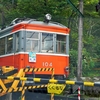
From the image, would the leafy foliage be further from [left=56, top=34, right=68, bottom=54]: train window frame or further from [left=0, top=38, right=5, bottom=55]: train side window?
[left=0, top=38, right=5, bottom=55]: train side window

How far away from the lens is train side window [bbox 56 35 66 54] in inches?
483

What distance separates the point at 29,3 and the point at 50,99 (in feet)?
31.6

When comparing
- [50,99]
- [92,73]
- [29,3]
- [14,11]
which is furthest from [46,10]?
[50,99]

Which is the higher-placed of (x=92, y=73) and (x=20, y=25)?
(x=20, y=25)

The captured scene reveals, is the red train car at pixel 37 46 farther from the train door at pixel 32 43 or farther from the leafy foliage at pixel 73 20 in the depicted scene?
the leafy foliage at pixel 73 20

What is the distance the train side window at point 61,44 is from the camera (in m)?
12.3

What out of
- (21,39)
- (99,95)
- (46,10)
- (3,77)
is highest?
(46,10)

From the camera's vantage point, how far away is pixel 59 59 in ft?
40.1

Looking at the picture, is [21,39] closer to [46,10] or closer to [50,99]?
[50,99]

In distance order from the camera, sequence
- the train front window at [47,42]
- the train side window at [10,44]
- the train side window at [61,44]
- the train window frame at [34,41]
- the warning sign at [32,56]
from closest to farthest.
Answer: the warning sign at [32,56] < the train window frame at [34,41] < the train front window at [47,42] < the train side window at [61,44] < the train side window at [10,44]

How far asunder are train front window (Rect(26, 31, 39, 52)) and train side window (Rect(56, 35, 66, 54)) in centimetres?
104

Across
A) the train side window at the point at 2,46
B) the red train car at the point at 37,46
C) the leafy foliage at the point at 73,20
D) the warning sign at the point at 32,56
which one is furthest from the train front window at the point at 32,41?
Result: the leafy foliage at the point at 73,20

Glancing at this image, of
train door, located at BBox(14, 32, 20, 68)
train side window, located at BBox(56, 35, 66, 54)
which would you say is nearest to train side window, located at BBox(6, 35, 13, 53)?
train door, located at BBox(14, 32, 20, 68)

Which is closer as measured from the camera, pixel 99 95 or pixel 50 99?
pixel 50 99
